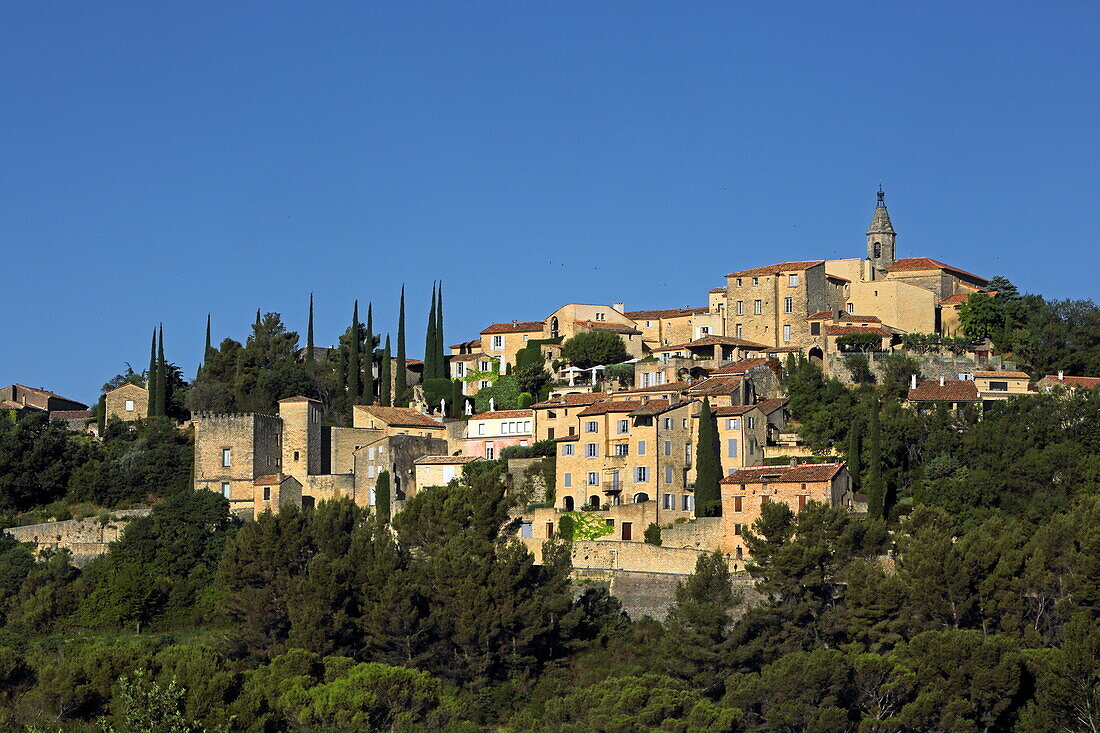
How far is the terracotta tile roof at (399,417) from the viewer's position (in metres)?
70.1

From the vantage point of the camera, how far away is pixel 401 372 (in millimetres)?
77750

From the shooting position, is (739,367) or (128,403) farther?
(128,403)

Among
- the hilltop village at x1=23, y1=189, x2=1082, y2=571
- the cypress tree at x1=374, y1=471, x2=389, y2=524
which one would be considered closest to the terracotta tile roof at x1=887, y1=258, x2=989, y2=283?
the hilltop village at x1=23, y1=189, x2=1082, y2=571

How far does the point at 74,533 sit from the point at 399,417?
517 inches

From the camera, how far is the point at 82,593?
2435 inches

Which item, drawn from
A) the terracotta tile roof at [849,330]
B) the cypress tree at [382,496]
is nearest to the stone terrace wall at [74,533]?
the cypress tree at [382,496]

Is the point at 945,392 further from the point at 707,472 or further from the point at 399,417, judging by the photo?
the point at 399,417

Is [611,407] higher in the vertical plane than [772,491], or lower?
higher

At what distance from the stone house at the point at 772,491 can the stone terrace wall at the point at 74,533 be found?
22.3m

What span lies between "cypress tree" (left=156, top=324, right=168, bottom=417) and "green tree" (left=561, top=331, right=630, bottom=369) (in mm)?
16582

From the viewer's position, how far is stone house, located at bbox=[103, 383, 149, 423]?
76188mm

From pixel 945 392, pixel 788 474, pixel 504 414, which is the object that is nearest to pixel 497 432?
pixel 504 414

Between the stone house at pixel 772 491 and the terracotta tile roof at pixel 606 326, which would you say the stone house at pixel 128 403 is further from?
the stone house at pixel 772 491

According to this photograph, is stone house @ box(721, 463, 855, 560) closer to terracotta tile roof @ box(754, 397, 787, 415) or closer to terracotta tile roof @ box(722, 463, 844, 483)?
terracotta tile roof @ box(722, 463, 844, 483)
